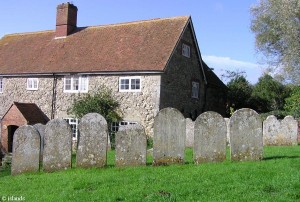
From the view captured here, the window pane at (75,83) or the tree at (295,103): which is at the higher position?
the window pane at (75,83)

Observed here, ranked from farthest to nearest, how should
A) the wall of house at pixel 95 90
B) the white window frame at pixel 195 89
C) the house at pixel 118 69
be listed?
the white window frame at pixel 195 89 → the house at pixel 118 69 → the wall of house at pixel 95 90

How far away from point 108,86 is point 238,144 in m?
14.7

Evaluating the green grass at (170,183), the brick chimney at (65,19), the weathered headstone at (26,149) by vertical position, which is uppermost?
the brick chimney at (65,19)

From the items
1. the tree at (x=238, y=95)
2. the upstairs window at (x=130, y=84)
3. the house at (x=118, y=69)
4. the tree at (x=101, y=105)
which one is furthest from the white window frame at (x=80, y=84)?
the tree at (x=238, y=95)

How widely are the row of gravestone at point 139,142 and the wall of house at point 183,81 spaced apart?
1188 cm

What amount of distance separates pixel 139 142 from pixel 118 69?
13.4 m

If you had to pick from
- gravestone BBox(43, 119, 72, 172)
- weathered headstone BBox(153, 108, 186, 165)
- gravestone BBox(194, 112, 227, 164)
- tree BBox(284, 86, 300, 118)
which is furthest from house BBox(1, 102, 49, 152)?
tree BBox(284, 86, 300, 118)

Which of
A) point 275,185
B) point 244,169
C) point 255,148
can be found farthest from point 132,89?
point 275,185

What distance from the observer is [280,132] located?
1970cm

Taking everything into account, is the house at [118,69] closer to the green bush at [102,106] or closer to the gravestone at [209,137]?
the green bush at [102,106]

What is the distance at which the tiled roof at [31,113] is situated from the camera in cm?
2578

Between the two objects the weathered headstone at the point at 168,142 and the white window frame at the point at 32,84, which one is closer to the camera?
the weathered headstone at the point at 168,142

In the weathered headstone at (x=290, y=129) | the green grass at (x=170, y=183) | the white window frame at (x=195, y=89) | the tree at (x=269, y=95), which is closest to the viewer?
the green grass at (x=170, y=183)

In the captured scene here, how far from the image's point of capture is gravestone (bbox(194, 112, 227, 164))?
11.9m
